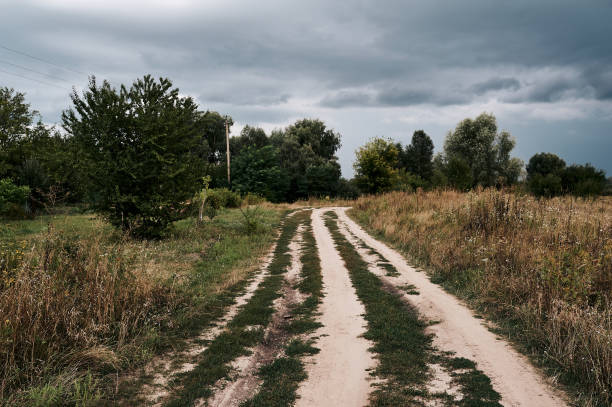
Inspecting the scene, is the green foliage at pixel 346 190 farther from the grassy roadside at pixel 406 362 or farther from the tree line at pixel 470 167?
the grassy roadside at pixel 406 362

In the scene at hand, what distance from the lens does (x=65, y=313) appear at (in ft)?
16.1

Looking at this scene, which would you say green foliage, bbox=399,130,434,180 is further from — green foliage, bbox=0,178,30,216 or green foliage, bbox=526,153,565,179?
green foliage, bbox=0,178,30,216

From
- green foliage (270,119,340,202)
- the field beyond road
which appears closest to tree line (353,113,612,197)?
the field beyond road

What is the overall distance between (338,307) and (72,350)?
183 inches

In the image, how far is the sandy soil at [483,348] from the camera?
4.11m

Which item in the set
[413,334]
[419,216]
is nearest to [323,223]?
[419,216]

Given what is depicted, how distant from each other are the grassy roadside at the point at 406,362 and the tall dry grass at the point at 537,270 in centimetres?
121

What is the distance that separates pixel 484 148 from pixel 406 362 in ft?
180

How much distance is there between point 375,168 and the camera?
37.8 metres

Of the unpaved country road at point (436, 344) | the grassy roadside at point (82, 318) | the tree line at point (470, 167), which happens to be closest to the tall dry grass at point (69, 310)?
the grassy roadside at point (82, 318)

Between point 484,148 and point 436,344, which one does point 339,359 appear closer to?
point 436,344

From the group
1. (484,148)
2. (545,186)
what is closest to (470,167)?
(484,148)

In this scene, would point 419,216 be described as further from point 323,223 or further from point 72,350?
point 72,350

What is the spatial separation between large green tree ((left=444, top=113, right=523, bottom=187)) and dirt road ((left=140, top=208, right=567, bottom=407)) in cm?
4933
